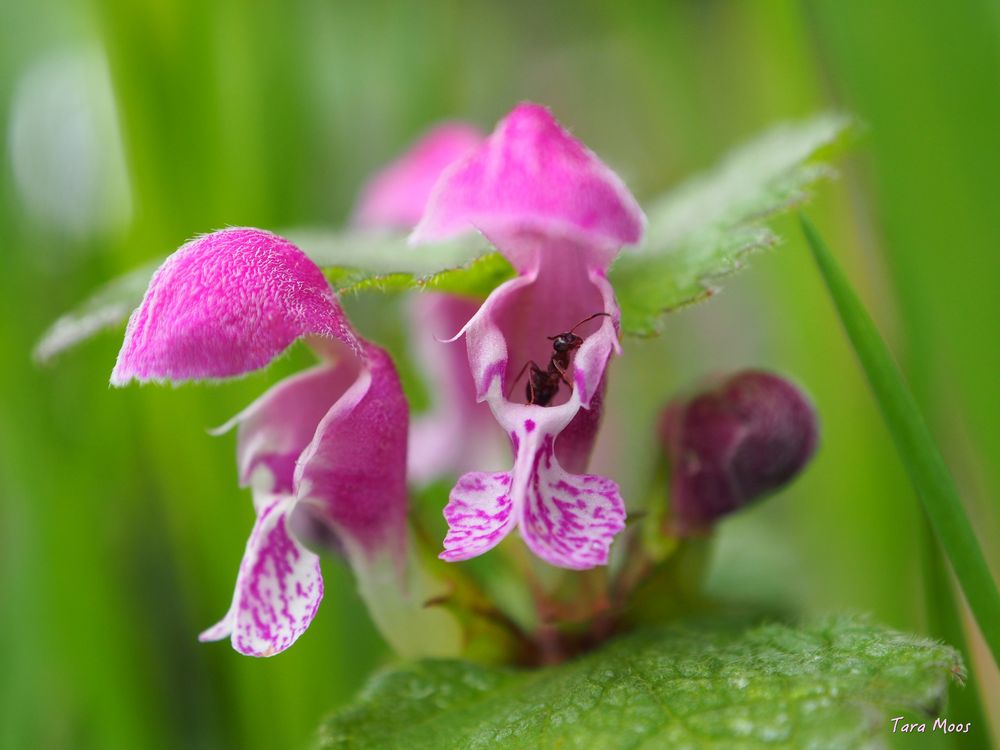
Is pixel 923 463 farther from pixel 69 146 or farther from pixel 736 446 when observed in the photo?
pixel 69 146

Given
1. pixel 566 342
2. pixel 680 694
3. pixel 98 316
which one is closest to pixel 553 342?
pixel 566 342

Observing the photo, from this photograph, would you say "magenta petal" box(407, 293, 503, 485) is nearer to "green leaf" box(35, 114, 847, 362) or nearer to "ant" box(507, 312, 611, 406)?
"green leaf" box(35, 114, 847, 362)

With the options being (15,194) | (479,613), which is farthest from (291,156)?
(479,613)

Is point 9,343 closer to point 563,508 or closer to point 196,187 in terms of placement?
point 196,187

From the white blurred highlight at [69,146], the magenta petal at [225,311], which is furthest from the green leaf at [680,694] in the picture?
the white blurred highlight at [69,146]

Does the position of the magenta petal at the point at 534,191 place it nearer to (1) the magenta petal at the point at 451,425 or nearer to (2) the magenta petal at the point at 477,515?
(2) the magenta petal at the point at 477,515

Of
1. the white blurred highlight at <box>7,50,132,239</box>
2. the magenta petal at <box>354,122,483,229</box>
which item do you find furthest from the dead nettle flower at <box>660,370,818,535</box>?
the white blurred highlight at <box>7,50,132,239</box>
